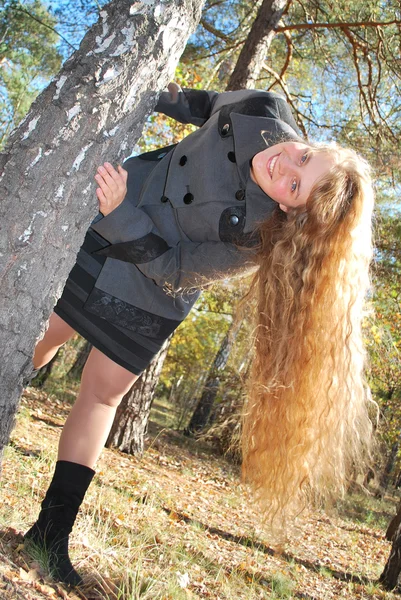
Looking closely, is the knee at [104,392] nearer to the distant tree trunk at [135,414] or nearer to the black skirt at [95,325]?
the black skirt at [95,325]

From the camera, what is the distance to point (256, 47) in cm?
525

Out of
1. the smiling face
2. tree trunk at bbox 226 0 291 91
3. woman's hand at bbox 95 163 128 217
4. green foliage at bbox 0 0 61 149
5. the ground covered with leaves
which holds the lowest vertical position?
the ground covered with leaves

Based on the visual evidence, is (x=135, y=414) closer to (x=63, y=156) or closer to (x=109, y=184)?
(x=109, y=184)

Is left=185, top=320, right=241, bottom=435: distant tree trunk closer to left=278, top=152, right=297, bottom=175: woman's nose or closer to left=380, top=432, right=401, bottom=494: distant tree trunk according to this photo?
left=380, top=432, right=401, bottom=494: distant tree trunk

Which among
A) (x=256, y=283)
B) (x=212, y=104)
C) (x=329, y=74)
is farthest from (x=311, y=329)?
(x=329, y=74)

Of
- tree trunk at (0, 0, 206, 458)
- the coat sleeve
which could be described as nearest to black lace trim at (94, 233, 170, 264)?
tree trunk at (0, 0, 206, 458)

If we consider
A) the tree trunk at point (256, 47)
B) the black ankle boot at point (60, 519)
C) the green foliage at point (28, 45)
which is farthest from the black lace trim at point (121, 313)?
the green foliage at point (28, 45)

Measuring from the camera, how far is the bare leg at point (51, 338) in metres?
2.49

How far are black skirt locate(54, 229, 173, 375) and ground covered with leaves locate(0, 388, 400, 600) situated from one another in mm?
867

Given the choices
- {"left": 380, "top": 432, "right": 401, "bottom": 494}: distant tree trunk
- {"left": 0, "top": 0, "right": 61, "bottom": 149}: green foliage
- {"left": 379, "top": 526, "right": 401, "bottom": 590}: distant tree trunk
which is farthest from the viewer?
{"left": 380, "top": 432, "right": 401, "bottom": 494}: distant tree trunk

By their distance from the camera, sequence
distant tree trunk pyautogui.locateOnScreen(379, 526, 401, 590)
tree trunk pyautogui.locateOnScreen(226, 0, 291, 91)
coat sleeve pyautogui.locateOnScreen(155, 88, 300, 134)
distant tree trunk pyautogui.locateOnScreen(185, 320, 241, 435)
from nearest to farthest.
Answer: coat sleeve pyautogui.locateOnScreen(155, 88, 300, 134) < distant tree trunk pyautogui.locateOnScreen(379, 526, 401, 590) < tree trunk pyautogui.locateOnScreen(226, 0, 291, 91) < distant tree trunk pyautogui.locateOnScreen(185, 320, 241, 435)

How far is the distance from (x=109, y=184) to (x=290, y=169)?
76 cm

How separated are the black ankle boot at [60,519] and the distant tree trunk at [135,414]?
3122 mm

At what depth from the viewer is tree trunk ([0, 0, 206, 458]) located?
1559mm
